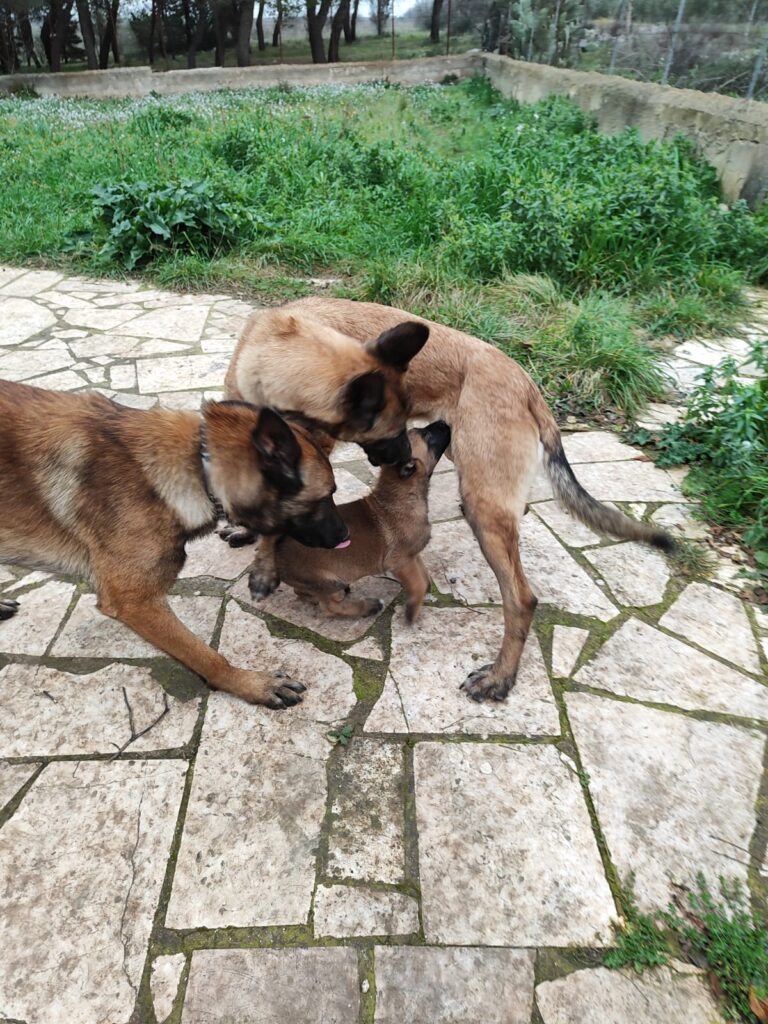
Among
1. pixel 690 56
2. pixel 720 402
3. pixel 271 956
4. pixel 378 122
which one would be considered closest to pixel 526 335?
pixel 720 402

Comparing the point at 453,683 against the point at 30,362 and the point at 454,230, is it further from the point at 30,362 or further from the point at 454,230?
the point at 454,230

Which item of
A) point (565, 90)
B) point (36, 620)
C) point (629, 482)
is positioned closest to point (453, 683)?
point (36, 620)

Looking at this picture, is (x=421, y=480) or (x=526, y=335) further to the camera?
(x=526, y=335)

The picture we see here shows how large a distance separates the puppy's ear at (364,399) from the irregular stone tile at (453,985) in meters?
2.21

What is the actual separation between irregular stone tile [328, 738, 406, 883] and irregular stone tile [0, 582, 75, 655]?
170 cm

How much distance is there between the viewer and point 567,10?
1520 cm

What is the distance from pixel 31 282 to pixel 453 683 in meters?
7.60

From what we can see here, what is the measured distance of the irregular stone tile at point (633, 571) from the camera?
12.0 ft

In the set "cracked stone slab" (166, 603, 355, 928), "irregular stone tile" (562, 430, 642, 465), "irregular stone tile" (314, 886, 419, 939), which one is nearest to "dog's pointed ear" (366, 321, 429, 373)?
"cracked stone slab" (166, 603, 355, 928)

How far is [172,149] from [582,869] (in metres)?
12.1

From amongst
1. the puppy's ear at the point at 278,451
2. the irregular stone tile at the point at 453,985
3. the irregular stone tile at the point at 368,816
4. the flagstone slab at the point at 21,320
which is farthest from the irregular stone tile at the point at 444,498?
the flagstone slab at the point at 21,320

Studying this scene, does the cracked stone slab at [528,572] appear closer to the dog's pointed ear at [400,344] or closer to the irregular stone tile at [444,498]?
the irregular stone tile at [444,498]

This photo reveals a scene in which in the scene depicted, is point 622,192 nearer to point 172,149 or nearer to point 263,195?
point 263,195

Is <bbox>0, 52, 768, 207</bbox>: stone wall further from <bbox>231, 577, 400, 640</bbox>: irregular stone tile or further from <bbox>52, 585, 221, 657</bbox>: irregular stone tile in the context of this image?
<bbox>52, 585, 221, 657</bbox>: irregular stone tile
